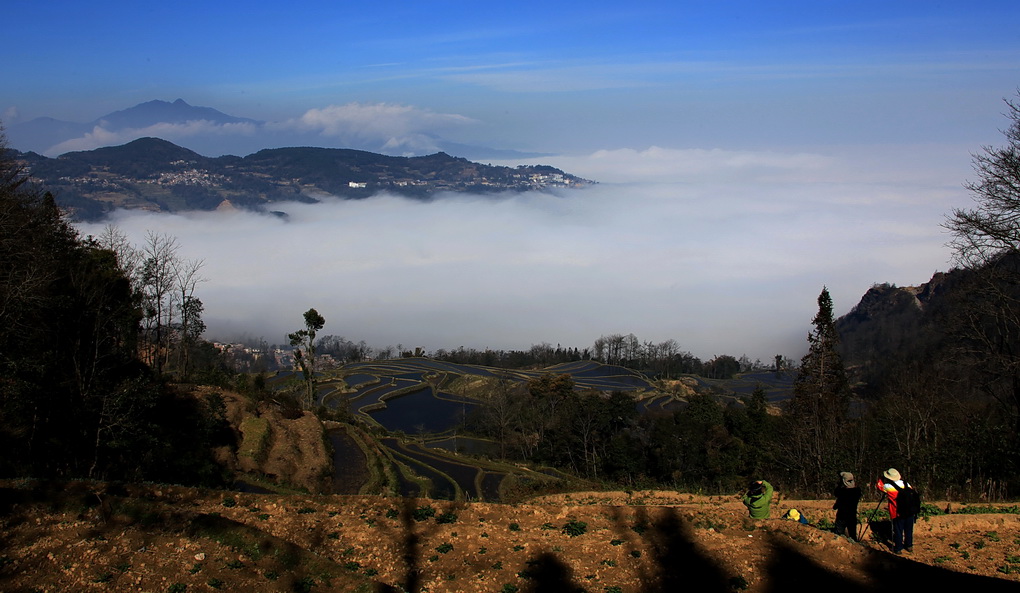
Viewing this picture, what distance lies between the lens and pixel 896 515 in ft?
37.4

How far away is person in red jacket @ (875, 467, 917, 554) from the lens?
11.2 meters

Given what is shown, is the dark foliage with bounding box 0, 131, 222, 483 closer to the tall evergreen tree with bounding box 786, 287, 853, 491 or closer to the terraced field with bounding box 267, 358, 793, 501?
the terraced field with bounding box 267, 358, 793, 501

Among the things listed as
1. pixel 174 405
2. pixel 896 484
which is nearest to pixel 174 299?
pixel 174 405

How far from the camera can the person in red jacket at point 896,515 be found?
36.8 ft

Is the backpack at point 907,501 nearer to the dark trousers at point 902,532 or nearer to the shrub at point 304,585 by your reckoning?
the dark trousers at point 902,532

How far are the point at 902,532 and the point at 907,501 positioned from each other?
966 millimetres

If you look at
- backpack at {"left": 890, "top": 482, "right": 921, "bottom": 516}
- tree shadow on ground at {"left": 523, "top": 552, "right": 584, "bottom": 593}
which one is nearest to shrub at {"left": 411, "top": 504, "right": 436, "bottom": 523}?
tree shadow on ground at {"left": 523, "top": 552, "right": 584, "bottom": 593}

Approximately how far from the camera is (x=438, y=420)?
2594 inches

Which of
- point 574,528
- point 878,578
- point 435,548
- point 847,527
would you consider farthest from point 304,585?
point 847,527

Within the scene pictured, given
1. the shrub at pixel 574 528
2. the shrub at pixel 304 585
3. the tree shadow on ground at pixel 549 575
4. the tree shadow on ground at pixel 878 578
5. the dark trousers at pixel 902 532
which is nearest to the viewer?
the shrub at pixel 304 585

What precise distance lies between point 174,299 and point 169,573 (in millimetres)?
34020

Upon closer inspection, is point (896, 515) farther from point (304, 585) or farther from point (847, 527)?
point (304, 585)

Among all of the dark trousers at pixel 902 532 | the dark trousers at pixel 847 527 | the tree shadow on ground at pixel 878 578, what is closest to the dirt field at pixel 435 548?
the tree shadow on ground at pixel 878 578

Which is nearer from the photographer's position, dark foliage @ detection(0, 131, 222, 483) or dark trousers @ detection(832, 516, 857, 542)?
dark trousers @ detection(832, 516, 857, 542)
